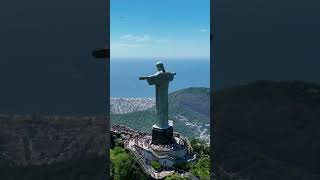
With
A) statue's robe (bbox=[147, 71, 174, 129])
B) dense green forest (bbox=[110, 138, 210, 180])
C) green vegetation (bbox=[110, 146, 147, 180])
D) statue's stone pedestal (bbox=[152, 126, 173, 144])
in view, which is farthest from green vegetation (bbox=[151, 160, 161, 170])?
statue's robe (bbox=[147, 71, 174, 129])

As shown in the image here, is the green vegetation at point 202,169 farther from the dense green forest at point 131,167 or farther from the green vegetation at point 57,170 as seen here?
the green vegetation at point 57,170

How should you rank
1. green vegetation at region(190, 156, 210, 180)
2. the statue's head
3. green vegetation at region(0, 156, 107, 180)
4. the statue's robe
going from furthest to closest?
the statue's head < the statue's robe < green vegetation at region(190, 156, 210, 180) < green vegetation at region(0, 156, 107, 180)

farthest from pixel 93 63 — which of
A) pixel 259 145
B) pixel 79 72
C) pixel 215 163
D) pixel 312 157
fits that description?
pixel 312 157

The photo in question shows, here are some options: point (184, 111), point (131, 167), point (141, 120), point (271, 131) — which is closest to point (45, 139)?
point (271, 131)

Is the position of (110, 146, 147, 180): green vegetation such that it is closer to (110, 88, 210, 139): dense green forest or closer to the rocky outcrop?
the rocky outcrop

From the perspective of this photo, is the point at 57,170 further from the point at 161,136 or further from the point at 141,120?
the point at 141,120

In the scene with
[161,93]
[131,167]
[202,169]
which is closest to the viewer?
[131,167]
